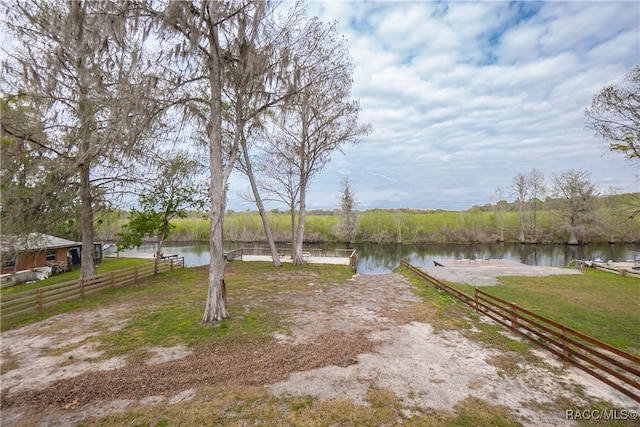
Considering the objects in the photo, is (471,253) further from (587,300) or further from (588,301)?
(588,301)

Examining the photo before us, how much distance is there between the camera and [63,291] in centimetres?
1066

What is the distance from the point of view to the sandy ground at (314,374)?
4465 mm

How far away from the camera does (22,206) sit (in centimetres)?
848

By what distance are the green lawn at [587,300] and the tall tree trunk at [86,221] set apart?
1730 centimetres

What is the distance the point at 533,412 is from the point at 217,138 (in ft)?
28.3

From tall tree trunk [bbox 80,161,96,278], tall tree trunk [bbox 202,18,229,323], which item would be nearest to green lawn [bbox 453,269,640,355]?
tall tree trunk [bbox 202,18,229,323]

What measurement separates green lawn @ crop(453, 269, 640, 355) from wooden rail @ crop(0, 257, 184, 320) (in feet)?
54.9

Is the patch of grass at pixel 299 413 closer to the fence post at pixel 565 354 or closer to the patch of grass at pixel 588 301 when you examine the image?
the fence post at pixel 565 354

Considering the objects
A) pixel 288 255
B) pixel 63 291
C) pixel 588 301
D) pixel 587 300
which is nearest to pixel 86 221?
pixel 63 291

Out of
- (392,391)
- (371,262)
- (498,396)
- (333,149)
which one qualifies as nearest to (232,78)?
(392,391)


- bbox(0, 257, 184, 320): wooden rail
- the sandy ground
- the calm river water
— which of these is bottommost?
the calm river water

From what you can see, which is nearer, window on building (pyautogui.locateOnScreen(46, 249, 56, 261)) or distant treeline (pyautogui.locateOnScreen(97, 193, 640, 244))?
window on building (pyautogui.locateOnScreen(46, 249, 56, 261))

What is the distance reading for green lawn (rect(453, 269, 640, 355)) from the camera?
8070mm

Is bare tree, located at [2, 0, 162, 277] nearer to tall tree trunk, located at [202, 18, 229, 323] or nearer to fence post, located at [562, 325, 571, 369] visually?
tall tree trunk, located at [202, 18, 229, 323]
